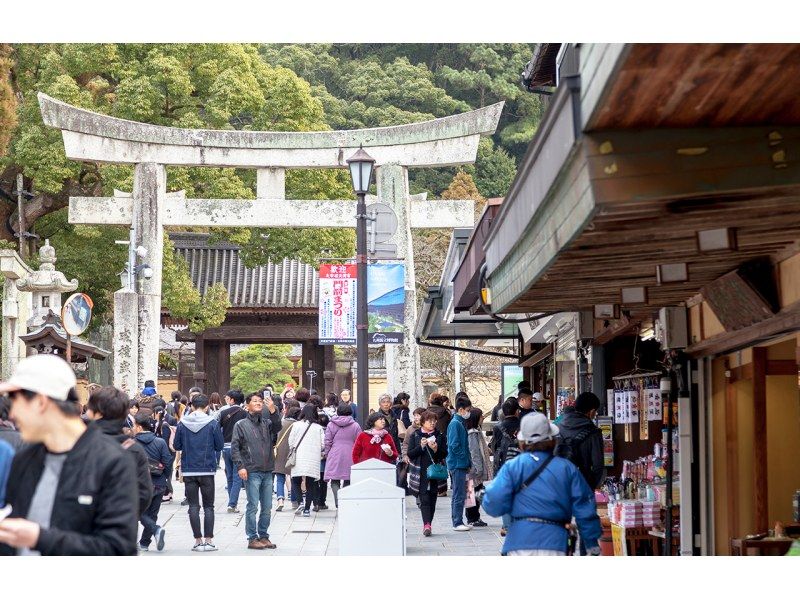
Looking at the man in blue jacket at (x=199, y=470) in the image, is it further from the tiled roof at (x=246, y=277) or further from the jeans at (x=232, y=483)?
the tiled roof at (x=246, y=277)

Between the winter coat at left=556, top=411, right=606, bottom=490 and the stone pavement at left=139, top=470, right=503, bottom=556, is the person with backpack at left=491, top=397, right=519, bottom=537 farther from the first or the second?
the winter coat at left=556, top=411, right=606, bottom=490

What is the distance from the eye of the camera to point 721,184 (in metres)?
5.00

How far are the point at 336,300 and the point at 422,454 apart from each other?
977cm

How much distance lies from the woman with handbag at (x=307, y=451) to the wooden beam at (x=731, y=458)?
26.4 ft

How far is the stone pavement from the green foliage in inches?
1171

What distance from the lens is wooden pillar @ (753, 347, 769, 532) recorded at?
9.49 metres

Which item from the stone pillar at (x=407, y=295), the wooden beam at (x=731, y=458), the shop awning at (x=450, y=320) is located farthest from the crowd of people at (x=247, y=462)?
the stone pillar at (x=407, y=295)

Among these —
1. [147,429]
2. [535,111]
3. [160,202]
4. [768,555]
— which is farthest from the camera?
[535,111]

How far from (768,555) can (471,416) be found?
29.7 feet

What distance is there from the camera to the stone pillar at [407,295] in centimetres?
2623

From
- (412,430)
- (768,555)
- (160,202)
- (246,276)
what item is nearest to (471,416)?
(412,430)

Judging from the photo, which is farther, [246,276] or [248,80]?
[246,276]

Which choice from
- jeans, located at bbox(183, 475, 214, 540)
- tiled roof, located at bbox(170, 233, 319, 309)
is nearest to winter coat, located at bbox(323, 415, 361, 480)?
jeans, located at bbox(183, 475, 214, 540)

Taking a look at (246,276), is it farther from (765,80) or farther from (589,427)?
(765,80)
